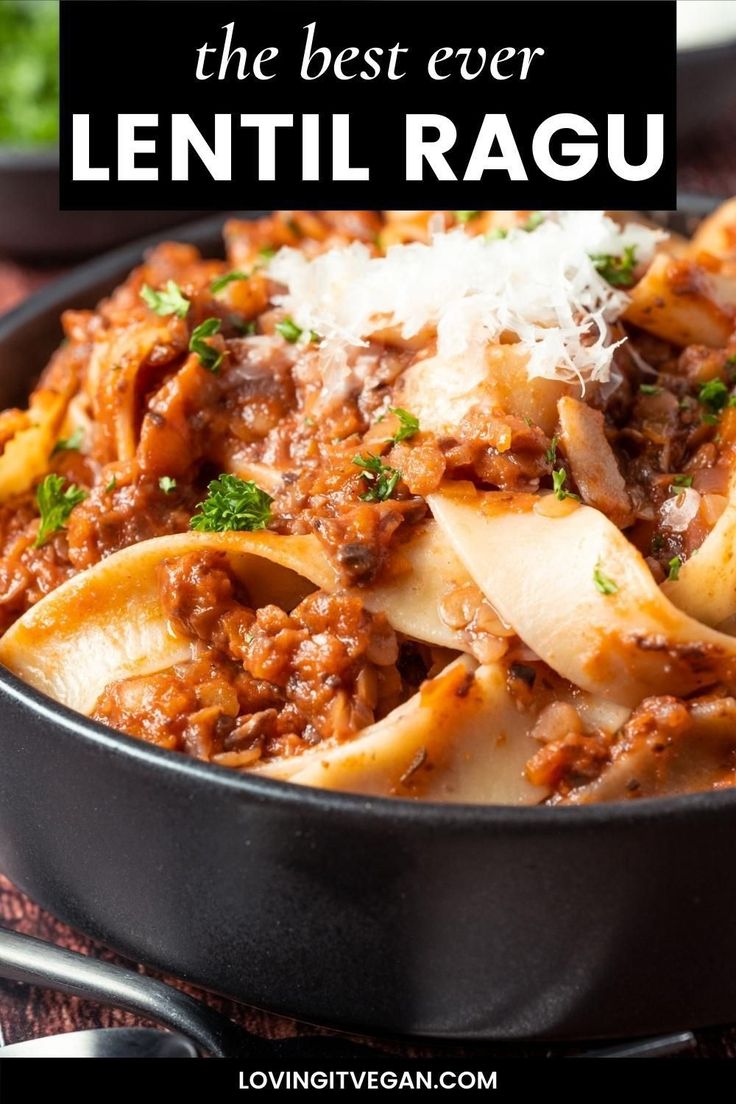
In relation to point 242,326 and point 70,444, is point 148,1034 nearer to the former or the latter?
point 70,444

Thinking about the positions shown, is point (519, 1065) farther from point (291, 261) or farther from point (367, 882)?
point (291, 261)

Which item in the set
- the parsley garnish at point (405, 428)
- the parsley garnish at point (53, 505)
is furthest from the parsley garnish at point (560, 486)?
the parsley garnish at point (53, 505)

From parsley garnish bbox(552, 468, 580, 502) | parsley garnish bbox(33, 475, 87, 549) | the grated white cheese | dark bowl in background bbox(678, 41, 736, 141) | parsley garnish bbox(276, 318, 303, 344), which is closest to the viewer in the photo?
parsley garnish bbox(552, 468, 580, 502)

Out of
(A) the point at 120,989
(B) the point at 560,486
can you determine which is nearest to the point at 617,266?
(B) the point at 560,486

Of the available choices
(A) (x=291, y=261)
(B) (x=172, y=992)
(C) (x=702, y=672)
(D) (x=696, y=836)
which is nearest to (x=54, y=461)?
A: (A) (x=291, y=261)

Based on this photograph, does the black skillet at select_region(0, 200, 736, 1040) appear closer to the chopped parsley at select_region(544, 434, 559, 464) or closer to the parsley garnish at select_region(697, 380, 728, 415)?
the chopped parsley at select_region(544, 434, 559, 464)

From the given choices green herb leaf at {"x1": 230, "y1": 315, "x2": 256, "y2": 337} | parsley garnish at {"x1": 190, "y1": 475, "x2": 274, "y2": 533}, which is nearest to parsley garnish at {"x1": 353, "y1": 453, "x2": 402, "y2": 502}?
parsley garnish at {"x1": 190, "y1": 475, "x2": 274, "y2": 533}
